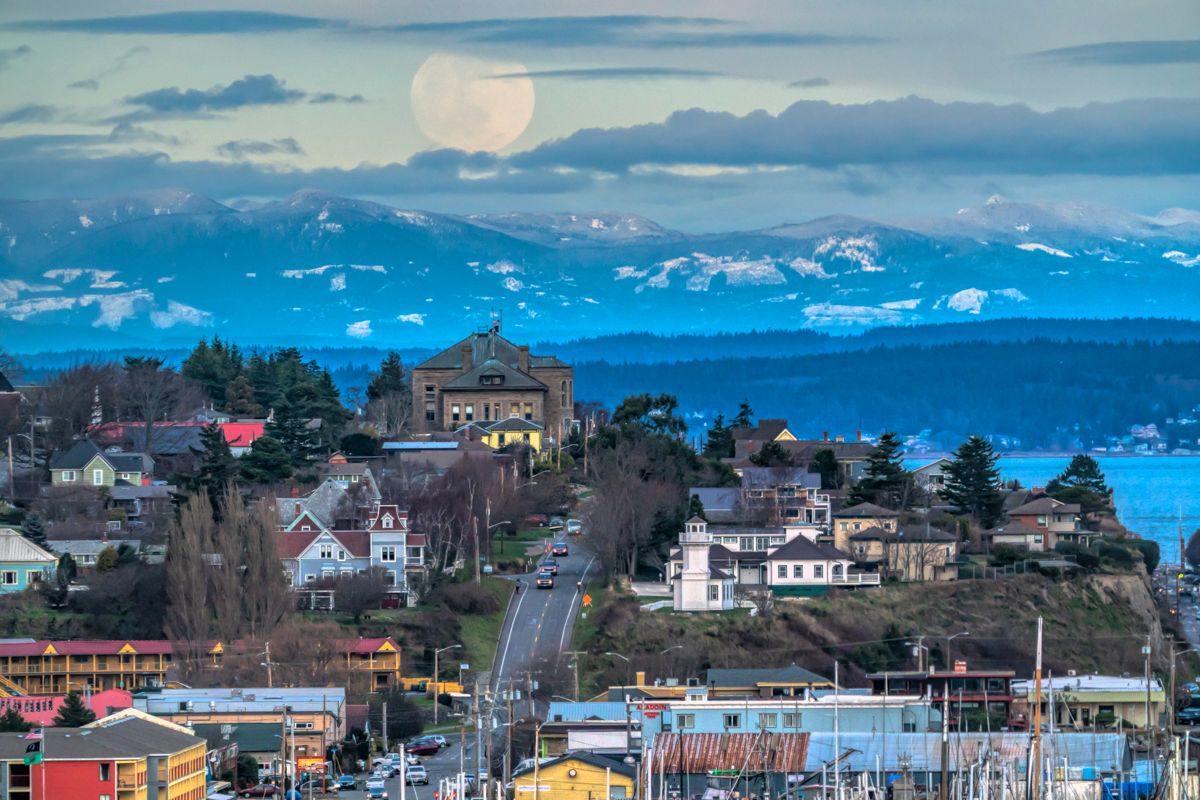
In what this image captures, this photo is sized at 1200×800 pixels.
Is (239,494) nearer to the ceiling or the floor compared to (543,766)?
nearer to the ceiling

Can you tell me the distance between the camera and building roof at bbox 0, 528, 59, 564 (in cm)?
8538

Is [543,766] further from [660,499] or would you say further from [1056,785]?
[660,499]

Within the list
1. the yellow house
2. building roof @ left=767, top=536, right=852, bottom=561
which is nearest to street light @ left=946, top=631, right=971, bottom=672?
building roof @ left=767, top=536, right=852, bottom=561

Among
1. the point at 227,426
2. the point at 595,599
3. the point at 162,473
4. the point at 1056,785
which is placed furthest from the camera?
the point at 227,426

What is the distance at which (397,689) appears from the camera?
238 feet

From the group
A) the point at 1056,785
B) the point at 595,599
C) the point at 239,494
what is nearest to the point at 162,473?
the point at 239,494

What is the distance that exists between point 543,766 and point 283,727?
739 cm

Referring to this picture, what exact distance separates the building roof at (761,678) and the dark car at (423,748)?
8.84m

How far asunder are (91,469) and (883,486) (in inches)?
1159

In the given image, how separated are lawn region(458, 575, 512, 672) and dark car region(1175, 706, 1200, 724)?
746 inches

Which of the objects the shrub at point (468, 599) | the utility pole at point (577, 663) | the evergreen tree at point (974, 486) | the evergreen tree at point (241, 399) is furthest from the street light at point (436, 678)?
the evergreen tree at point (241, 399)

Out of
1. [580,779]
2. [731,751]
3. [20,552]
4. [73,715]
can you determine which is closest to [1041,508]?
[20,552]

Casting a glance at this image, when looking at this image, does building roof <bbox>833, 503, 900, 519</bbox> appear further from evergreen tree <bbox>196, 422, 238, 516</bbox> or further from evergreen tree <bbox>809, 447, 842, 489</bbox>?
evergreen tree <bbox>196, 422, 238, 516</bbox>

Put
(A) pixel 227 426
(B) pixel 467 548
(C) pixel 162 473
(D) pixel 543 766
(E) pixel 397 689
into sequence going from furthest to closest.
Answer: (A) pixel 227 426, (C) pixel 162 473, (B) pixel 467 548, (E) pixel 397 689, (D) pixel 543 766
